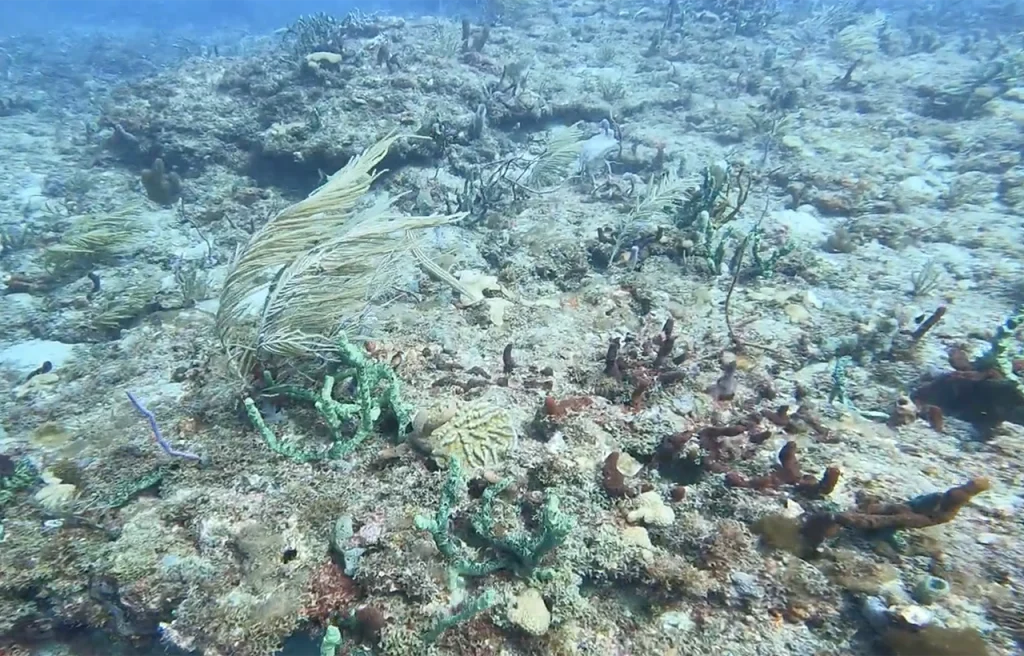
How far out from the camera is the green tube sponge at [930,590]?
2.45 m

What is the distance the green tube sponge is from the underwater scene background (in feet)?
0.05

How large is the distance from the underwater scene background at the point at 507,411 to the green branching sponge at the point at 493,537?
0.01 m

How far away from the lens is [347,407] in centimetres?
318

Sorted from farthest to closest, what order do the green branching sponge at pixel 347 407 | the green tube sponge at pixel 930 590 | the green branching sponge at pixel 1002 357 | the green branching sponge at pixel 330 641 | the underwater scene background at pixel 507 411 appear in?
1. the green branching sponge at pixel 1002 357
2. the green branching sponge at pixel 347 407
3. the underwater scene background at pixel 507 411
4. the green tube sponge at pixel 930 590
5. the green branching sponge at pixel 330 641

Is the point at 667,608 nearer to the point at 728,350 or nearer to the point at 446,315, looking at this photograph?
the point at 728,350

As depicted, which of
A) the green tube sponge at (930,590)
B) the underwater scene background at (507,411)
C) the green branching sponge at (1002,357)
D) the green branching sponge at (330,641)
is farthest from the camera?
the green branching sponge at (1002,357)

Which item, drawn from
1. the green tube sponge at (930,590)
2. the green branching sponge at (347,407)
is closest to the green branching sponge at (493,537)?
the green branching sponge at (347,407)

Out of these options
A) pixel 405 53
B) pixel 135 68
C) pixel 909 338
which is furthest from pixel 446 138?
pixel 135 68

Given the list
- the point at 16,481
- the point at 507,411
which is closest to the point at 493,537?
the point at 507,411

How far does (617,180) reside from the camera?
8.55 meters

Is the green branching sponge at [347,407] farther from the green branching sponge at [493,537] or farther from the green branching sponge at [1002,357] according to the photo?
the green branching sponge at [1002,357]

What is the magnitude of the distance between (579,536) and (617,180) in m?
6.80

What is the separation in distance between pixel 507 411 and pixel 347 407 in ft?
3.13

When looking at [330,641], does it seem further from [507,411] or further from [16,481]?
[16,481]
